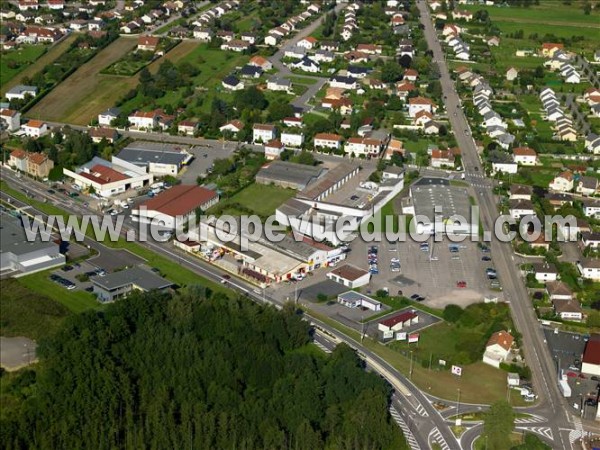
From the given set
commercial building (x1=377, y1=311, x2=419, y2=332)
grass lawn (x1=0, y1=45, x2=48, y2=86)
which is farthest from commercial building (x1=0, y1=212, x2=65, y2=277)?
grass lawn (x1=0, y1=45, x2=48, y2=86)

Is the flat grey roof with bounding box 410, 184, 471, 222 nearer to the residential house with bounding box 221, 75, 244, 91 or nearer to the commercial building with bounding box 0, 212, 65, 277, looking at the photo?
the commercial building with bounding box 0, 212, 65, 277

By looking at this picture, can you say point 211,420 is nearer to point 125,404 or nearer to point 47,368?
point 125,404

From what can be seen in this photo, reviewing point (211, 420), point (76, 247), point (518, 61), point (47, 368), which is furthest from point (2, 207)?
point (518, 61)

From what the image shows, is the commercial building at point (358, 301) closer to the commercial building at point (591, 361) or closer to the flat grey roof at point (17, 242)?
the commercial building at point (591, 361)

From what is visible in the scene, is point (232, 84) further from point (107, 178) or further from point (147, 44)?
point (107, 178)

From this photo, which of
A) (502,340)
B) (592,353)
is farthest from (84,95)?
(592,353)
